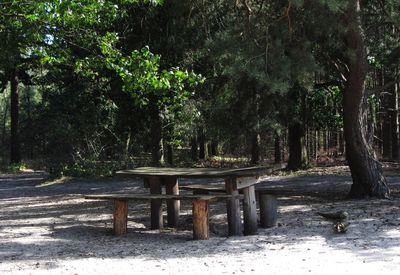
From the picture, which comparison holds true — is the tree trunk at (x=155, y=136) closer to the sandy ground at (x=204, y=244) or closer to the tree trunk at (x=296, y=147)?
the tree trunk at (x=296, y=147)

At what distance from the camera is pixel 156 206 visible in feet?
27.1

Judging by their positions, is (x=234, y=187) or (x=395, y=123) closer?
(x=234, y=187)

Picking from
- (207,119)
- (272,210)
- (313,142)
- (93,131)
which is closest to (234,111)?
(207,119)

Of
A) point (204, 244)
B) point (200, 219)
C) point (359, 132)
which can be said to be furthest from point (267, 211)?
point (359, 132)

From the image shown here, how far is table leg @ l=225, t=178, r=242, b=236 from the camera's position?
24.3 feet

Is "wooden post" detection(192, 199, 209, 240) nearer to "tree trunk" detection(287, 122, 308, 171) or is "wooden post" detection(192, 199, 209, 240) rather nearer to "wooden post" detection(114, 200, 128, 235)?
"wooden post" detection(114, 200, 128, 235)

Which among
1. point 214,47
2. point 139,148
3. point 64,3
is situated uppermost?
point 64,3

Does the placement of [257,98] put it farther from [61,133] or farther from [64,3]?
[61,133]

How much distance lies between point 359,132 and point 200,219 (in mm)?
5042

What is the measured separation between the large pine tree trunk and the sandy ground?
0.50 meters

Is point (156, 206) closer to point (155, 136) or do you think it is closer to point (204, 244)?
point (204, 244)

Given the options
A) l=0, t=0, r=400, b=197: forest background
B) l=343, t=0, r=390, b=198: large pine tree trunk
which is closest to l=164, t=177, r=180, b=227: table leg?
l=0, t=0, r=400, b=197: forest background

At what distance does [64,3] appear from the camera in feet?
27.3

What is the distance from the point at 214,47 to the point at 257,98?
371 centimetres
